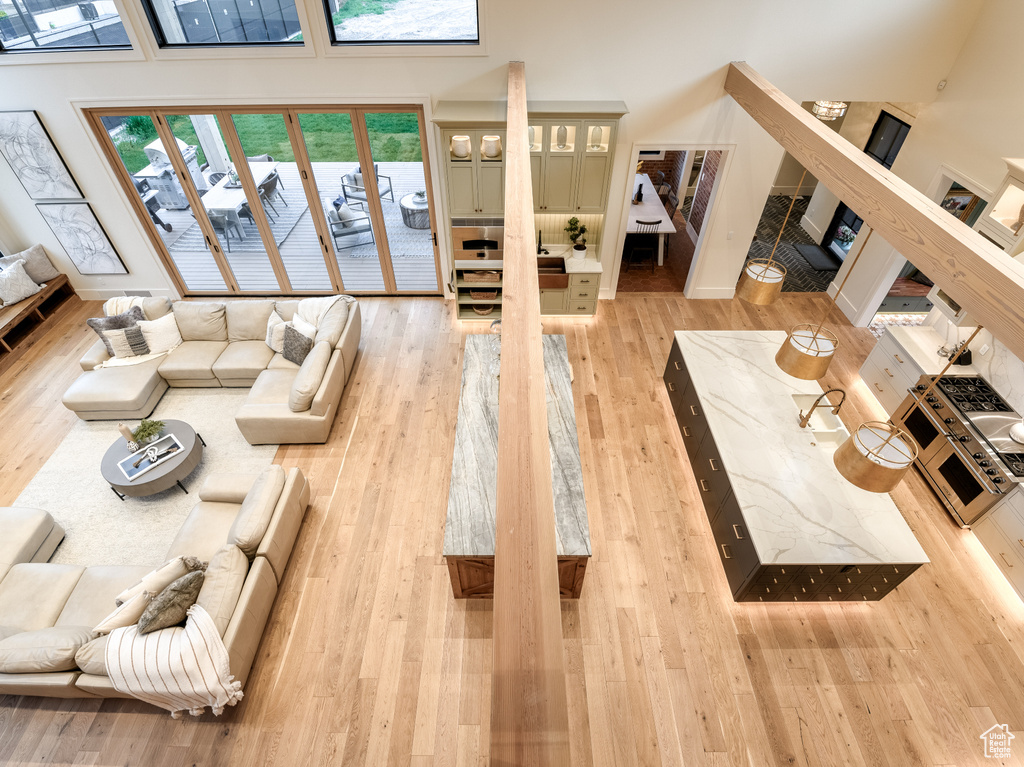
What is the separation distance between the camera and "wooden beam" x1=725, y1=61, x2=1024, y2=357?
6.92ft

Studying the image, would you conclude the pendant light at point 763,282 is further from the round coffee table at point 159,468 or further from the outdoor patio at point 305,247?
the round coffee table at point 159,468

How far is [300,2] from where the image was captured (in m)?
4.87

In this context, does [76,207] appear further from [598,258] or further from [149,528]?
[598,258]

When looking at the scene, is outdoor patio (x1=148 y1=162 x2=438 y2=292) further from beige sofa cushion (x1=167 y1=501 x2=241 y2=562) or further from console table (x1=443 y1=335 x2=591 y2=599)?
beige sofa cushion (x1=167 y1=501 x2=241 y2=562)

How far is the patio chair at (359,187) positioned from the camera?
6094 mm

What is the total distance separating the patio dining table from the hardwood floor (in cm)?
317

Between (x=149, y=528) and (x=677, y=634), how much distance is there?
4.54 meters

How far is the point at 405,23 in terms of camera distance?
5199 mm

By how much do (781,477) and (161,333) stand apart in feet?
20.9

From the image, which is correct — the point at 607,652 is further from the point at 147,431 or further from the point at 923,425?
the point at 147,431

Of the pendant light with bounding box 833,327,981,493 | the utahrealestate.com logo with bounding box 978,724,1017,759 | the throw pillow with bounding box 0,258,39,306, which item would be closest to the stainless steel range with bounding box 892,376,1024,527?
the utahrealestate.com logo with bounding box 978,724,1017,759

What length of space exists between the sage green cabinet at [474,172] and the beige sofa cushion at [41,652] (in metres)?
4.93

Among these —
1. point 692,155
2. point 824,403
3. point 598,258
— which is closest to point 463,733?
point 824,403

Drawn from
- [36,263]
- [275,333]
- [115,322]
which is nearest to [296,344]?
[275,333]
